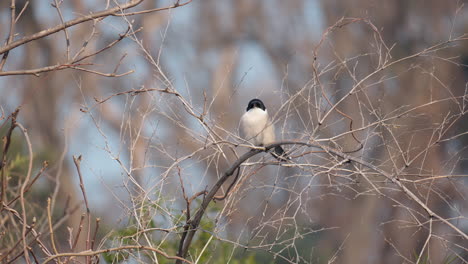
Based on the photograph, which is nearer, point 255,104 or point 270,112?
point 270,112

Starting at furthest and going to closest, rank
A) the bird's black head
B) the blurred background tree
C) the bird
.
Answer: the bird's black head → the bird → the blurred background tree

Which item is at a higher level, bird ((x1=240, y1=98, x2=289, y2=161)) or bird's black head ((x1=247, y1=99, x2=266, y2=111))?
bird's black head ((x1=247, y1=99, x2=266, y2=111))

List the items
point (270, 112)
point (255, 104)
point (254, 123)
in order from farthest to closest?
point (255, 104) < point (254, 123) < point (270, 112)

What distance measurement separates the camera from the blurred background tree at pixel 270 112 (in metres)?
3.26

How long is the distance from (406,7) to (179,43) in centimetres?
470

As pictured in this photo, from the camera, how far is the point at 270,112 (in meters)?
4.20

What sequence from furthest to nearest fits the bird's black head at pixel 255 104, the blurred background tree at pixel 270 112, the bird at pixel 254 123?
the bird's black head at pixel 255 104 → the bird at pixel 254 123 → the blurred background tree at pixel 270 112

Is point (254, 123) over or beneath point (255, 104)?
beneath

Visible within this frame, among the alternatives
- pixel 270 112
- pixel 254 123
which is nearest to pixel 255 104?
pixel 254 123

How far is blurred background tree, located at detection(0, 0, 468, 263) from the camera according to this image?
3.26 metres

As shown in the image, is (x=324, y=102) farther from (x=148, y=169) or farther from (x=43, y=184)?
(x=43, y=184)

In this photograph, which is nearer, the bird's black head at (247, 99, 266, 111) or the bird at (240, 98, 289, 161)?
the bird at (240, 98, 289, 161)

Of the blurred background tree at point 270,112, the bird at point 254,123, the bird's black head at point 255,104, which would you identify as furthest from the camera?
the bird's black head at point 255,104

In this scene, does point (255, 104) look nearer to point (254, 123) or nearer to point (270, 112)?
point (254, 123)
